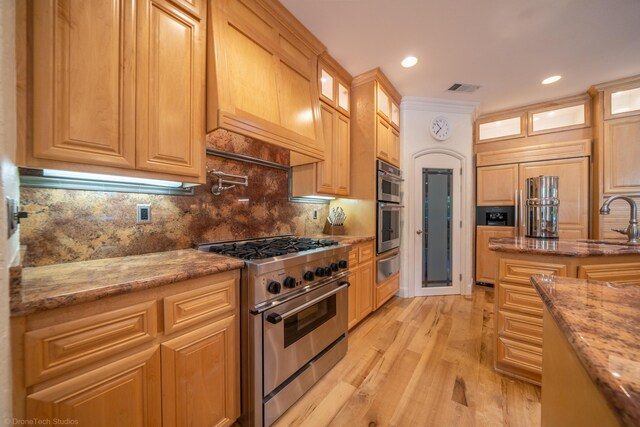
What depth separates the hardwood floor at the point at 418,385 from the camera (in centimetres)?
143

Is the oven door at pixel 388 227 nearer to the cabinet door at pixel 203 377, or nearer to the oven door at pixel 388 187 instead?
the oven door at pixel 388 187

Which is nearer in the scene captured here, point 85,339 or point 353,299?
point 85,339

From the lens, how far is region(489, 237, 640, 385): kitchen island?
1.58 m

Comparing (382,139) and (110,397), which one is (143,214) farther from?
(382,139)

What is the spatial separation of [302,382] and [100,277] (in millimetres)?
1308

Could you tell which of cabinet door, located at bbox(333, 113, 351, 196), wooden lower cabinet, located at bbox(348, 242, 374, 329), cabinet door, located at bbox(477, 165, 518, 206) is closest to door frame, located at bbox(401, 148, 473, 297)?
cabinet door, located at bbox(477, 165, 518, 206)

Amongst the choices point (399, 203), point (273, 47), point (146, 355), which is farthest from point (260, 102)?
point (399, 203)

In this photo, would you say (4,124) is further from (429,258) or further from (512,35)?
(429,258)

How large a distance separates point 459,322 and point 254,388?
234 cm

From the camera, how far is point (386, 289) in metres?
3.00

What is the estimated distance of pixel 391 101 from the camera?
317 centimetres

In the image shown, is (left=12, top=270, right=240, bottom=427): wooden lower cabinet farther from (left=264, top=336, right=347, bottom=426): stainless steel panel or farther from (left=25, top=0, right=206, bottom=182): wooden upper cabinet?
(left=25, top=0, right=206, bottom=182): wooden upper cabinet

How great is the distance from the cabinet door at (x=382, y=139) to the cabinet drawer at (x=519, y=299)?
5.93ft

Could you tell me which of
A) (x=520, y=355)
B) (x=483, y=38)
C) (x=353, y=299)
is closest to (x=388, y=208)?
(x=353, y=299)
